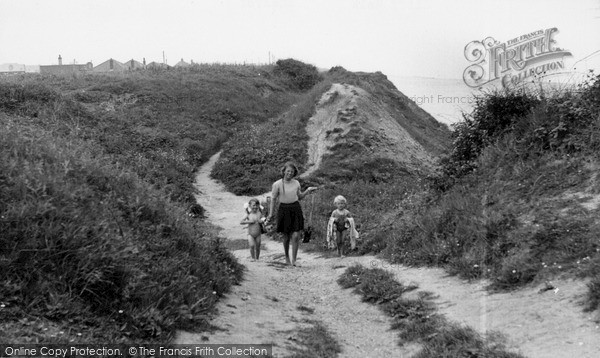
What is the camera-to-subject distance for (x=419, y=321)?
5.91 metres

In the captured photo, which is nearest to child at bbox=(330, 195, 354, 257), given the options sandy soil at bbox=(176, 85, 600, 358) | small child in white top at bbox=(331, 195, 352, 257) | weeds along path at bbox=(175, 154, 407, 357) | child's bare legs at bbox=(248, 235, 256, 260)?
small child in white top at bbox=(331, 195, 352, 257)

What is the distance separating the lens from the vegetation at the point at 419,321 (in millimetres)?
4793

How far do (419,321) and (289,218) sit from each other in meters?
3.89

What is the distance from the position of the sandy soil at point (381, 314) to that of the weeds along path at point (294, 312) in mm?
11

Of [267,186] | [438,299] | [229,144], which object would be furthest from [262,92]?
[438,299]

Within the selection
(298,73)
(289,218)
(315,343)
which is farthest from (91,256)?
(298,73)

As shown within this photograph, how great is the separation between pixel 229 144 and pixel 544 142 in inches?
727

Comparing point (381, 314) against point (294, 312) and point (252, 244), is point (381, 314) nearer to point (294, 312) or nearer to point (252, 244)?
point (294, 312)

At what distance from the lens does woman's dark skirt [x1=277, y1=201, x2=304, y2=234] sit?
30.8 feet

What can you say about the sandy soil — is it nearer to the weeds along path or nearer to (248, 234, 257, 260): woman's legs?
the weeds along path

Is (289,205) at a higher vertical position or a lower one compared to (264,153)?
lower

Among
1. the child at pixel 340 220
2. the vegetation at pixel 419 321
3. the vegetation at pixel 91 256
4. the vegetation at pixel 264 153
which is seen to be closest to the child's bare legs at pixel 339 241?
the child at pixel 340 220

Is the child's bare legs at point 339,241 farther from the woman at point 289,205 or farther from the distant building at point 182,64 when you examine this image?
the distant building at point 182,64

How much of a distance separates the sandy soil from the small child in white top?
1382 millimetres
